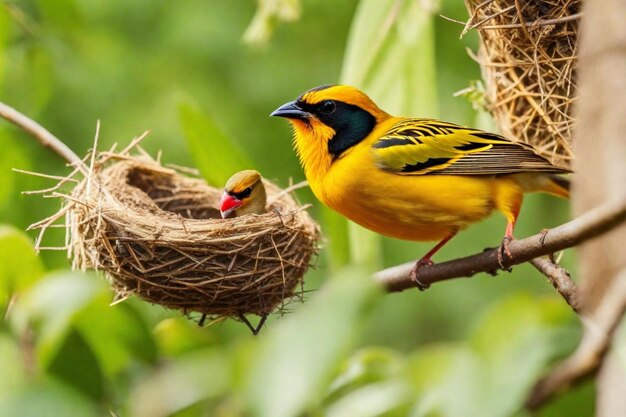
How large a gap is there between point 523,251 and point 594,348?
6.17 ft

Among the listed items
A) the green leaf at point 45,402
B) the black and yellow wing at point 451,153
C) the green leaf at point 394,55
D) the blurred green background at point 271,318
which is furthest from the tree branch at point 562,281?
the green leaf at point 45,402

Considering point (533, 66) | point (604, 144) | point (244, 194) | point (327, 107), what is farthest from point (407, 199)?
point (604, 144)

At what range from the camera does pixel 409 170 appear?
3.78 metres

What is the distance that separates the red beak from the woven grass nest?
446 mm

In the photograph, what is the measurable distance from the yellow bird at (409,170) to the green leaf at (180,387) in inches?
88.6

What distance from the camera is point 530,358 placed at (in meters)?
1.36

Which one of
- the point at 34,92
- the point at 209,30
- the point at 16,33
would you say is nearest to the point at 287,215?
the point at 34,92

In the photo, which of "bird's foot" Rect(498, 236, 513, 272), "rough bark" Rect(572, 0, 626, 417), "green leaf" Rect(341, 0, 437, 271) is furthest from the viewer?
"green leaf" Rect(341, 0, 437, 271)

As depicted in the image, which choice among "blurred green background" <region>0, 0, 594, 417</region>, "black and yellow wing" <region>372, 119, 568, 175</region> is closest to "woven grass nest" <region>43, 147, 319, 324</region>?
"blurred green background" <region>0, 0, 594, 417</region>

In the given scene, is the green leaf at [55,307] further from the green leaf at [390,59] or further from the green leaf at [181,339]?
the green leaf at [390,59]

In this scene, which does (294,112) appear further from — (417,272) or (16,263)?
(16,263)

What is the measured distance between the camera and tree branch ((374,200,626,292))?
1251mm

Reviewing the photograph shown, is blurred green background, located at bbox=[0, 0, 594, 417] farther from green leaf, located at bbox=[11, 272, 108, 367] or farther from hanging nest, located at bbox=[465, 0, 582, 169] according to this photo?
hanging nest, located at bbox=[465, 0, 582, 169]

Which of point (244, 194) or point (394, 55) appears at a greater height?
point (394, 55)
